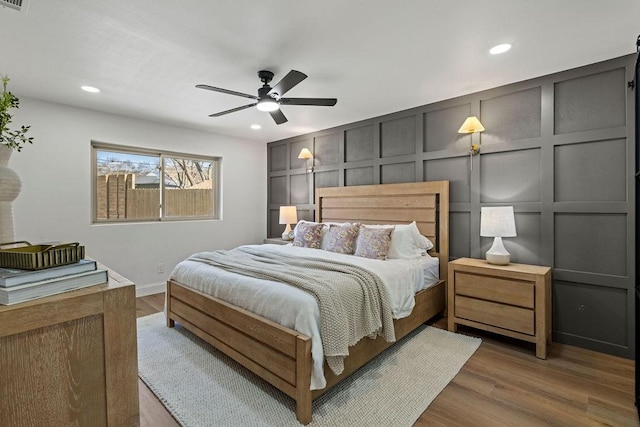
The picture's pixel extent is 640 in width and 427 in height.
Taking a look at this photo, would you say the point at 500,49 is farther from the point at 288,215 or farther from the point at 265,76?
the point at 288,215

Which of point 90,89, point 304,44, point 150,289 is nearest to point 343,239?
point 304,44

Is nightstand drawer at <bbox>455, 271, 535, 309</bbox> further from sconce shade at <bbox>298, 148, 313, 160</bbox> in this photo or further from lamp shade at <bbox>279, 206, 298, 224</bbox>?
sconce shade at <bbox>298, 148, 313, 160</bbox>

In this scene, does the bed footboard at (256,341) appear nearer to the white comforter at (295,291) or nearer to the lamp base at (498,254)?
the white comforter at (295,291)

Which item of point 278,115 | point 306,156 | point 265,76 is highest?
point 265,76

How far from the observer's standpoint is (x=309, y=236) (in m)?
4.00

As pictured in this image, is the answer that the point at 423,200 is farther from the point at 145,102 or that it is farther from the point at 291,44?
the point at 145,102

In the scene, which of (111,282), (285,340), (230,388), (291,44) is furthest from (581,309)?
(111,282)

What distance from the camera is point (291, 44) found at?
7.75 feet

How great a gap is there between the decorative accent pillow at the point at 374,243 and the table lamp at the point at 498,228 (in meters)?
0.93

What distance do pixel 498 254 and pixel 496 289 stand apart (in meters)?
0.34

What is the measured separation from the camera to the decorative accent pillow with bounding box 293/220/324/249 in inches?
157

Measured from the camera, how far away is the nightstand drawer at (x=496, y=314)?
2625 millimetres

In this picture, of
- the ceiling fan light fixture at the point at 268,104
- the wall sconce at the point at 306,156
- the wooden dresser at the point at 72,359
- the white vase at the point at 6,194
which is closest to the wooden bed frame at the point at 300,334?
the wall sconce at the point at 306,156

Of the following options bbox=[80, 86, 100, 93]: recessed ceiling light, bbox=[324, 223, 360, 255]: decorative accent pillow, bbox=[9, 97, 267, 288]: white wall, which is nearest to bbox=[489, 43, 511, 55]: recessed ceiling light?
bbox=[324, 223, 360, 255]: decorative accent pillow
